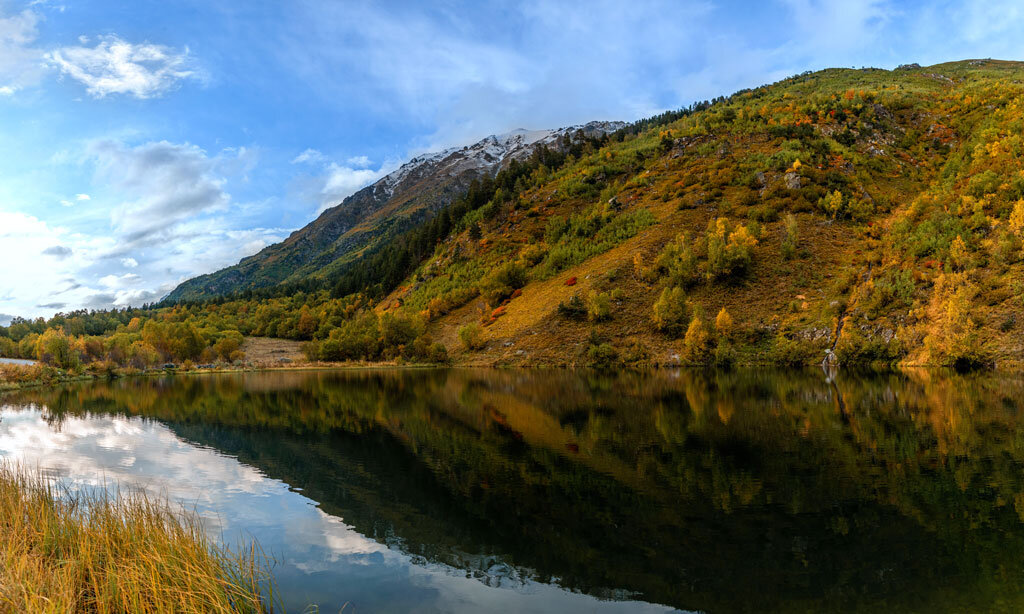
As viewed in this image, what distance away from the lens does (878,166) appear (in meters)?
102

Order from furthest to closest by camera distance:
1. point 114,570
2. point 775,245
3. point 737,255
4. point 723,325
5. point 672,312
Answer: point 775,245, point 737,255, point 672,312, point 723,325, point 114,570

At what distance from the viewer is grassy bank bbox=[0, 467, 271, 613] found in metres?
7.40

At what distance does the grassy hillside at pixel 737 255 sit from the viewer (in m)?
61.2

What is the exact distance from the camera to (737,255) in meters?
81.2

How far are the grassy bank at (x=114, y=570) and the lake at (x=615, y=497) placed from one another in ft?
6.22

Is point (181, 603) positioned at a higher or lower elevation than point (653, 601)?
higher

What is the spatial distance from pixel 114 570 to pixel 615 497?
39.9ft

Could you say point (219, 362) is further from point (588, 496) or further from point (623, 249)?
point (588, 496)

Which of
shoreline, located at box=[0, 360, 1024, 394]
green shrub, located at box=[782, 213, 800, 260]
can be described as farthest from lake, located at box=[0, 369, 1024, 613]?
green shrub, located at box=[782, 213, 800, 260]

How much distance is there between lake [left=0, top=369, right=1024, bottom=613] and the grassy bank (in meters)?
1.90

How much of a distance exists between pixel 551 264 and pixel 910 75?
15490cm

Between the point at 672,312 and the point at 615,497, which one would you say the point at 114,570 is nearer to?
the point at 615,497

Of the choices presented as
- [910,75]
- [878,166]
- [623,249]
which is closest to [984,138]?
[878,166]

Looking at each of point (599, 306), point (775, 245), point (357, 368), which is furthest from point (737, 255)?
point (357, 368)
